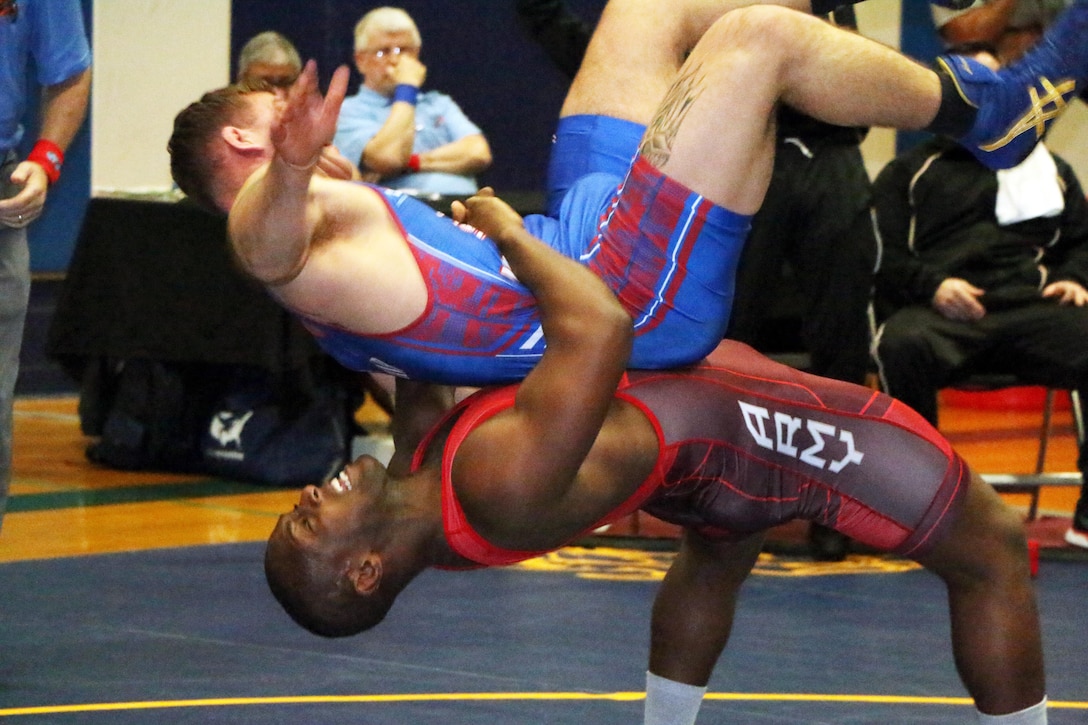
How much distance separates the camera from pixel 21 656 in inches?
145

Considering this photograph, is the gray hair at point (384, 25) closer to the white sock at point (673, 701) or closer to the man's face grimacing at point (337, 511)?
the white sock at point (673, 701)

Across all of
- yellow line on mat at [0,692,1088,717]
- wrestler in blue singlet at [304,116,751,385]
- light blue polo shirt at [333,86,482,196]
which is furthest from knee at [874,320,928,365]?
wrestler in blue singlet at [304,116,751,385]

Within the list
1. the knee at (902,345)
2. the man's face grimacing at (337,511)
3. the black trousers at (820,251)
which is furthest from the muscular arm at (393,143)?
the man's face grimacing at (337,511)

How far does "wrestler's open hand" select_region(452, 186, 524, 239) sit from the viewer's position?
248cm

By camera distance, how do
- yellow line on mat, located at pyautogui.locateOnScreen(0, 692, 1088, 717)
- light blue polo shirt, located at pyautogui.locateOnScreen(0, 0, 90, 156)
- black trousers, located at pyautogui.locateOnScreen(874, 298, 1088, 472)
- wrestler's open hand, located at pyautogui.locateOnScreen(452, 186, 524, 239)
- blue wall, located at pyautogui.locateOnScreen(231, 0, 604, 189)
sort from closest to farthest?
wrestler's open hand, located at pyautogui.locateOnScreen(452, 186, 524, 239) → yellow line on mat, located at pyautogui.locateOnScreen(0, 692, 1088, 717) → light blue polo shirt, located at pyautogui.locateOnScreen(0, 0, 90, 156) → black trousers, located at pyautogui.locateOnScreen(874, 298, 1088, 472) → blue wall, located at pyautogui.locateOnScreen(231, 0, 604, 189)

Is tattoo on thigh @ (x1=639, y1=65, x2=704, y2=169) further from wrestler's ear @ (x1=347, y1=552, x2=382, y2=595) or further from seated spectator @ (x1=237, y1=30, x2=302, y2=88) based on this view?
seated spectator @ (x1=237, y1=30, x2=302, y2=88)

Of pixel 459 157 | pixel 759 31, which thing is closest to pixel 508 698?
pixel 759 31

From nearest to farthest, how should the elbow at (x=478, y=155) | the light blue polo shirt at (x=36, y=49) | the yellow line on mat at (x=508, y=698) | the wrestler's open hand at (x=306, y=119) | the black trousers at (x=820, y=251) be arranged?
1. the wrestler's open hand at (x=306, y=119)
2. the yellow line on mat at (x=508, y=698)
3. the light blue polo shirt at (x=36, y=49)
4. the black trousers at (x=820, y=251)
5. the elbow at (x=478, y=155)

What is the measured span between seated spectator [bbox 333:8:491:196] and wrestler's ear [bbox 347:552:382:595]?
359 cm

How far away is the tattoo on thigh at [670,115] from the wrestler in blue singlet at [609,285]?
0.08 ft

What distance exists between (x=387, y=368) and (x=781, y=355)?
2847mm

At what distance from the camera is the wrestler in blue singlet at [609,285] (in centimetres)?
249

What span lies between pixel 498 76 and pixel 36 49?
198 inches

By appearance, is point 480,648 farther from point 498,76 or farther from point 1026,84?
point 498,76
